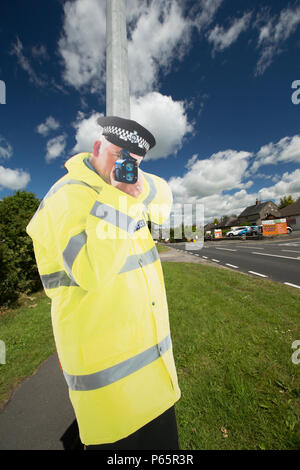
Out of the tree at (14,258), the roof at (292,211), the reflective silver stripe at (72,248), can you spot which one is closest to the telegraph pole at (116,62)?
the reflective silver stripe at (72,248)

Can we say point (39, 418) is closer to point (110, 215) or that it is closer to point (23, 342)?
point (23, 342)

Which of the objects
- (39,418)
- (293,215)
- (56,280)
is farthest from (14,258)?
(293,215)

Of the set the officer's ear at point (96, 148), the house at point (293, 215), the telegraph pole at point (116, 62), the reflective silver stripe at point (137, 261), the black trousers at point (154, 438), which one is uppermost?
the house at point (293, 215)

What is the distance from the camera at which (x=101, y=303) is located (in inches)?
32.2

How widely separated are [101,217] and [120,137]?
451 mm

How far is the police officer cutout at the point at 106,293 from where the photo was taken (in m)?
0.71

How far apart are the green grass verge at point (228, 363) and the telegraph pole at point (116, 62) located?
276cm

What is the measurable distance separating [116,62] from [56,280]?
1.54 metres

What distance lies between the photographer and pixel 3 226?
5.89 metres

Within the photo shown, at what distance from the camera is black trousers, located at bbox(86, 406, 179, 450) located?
3.03ft

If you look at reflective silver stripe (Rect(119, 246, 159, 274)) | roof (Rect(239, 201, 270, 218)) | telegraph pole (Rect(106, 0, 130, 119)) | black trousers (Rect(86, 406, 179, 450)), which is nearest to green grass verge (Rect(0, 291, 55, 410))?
black trousers (Rect(86, 406, 179, 450))

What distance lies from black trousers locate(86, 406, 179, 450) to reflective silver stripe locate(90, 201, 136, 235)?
1.09 meters

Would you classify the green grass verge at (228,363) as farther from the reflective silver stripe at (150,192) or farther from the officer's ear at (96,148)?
the officer's ear at (96,148)
